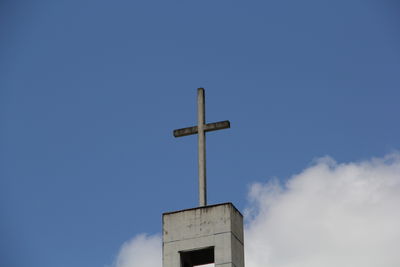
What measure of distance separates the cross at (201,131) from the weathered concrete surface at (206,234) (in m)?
0.53

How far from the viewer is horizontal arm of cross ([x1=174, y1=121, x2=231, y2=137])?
28.6 meters

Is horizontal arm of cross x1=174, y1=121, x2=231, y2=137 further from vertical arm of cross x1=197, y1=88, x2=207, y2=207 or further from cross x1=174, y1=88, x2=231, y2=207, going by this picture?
vertical arm of cross x1=197, y1=88, x2=207, y2=207

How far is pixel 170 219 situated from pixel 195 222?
2.33 ft

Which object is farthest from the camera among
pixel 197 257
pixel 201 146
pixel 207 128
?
pixel 207 128

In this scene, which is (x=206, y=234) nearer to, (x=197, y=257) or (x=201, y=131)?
(x=197, y=257)

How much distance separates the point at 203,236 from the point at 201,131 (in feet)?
10.6

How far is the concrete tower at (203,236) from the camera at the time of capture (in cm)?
2683

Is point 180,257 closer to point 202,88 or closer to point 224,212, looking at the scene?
point 224,212

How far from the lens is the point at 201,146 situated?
28516mm

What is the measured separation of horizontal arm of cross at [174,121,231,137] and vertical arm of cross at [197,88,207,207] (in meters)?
0.14

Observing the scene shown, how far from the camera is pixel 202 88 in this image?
2933 centimetres

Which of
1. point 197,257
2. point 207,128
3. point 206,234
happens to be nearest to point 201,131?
point 207,128

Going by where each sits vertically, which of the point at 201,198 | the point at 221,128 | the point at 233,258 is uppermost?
the point at 221,128

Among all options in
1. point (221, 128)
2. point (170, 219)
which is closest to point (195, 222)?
point (170, 219)
